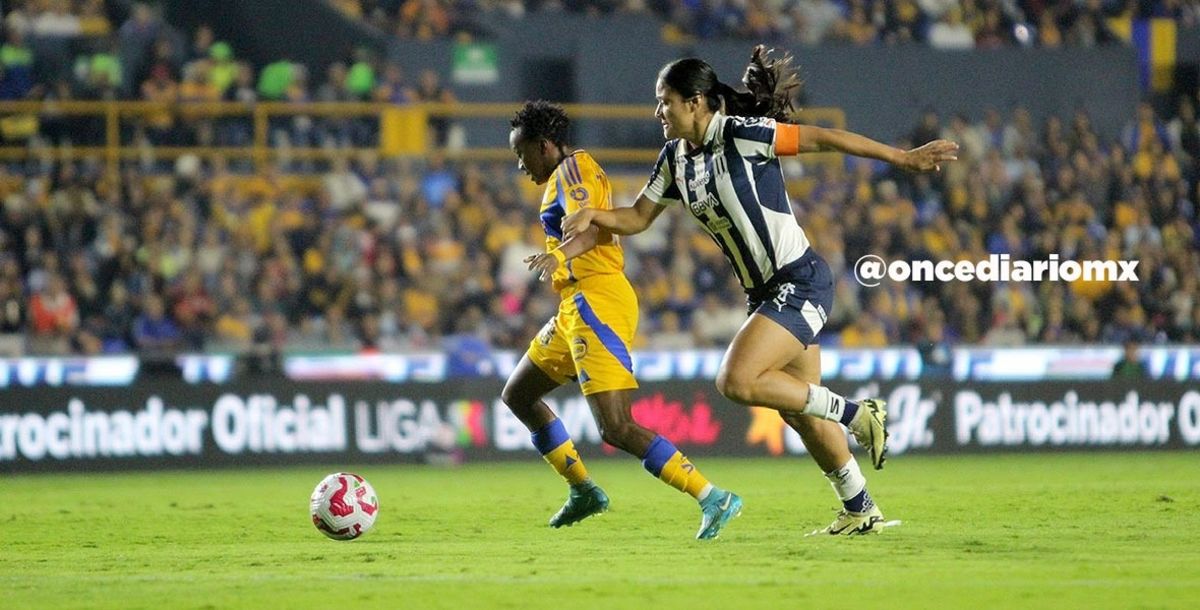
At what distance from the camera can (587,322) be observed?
9.20 m

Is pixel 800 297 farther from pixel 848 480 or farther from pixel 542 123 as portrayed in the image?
pixel 542 123

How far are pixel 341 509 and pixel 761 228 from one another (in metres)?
2.59

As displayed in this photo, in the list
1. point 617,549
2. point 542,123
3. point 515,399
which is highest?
point 542,123

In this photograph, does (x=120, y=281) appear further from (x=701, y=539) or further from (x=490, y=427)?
(x=701, y=539)

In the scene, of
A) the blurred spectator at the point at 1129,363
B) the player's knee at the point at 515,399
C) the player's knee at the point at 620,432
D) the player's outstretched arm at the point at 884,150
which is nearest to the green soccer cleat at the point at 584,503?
the player's knee at the point at 515,399

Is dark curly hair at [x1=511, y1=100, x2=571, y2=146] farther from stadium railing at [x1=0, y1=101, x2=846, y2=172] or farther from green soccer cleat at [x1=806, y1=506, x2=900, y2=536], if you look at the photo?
stadium railing at [x1=0, y1=101, x2=846, y2=172]

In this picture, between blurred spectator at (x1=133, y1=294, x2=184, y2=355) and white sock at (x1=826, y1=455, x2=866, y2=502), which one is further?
blurred spectator at (x1=133, y1=294, x2=184, y2=355)

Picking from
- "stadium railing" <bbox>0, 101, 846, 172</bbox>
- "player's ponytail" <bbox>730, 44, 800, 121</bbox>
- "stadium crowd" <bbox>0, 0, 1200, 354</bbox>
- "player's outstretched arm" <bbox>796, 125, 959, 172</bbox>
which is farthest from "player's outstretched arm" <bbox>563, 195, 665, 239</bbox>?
"stadium railing" <bbox>0, 101, 846, 172</bbox>

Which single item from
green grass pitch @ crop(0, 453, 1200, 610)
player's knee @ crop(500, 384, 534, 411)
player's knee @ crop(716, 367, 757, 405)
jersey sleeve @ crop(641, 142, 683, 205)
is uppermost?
jersey sleeve @ crop(641, 142, 683, 205)

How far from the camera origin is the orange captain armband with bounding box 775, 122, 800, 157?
332 inches

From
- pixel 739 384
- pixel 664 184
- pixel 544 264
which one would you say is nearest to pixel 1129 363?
pixel 664 184

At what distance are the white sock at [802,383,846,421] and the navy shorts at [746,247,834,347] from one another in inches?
11.0

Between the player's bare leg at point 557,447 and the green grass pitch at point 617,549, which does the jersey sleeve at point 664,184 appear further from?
the green grass pitch at point 617,549

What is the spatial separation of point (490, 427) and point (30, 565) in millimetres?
8561
